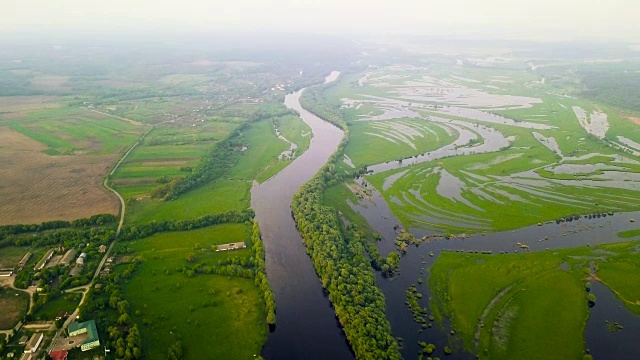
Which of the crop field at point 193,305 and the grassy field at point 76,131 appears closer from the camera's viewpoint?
the crop field at point 193,305

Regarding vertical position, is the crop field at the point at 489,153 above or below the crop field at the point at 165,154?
above

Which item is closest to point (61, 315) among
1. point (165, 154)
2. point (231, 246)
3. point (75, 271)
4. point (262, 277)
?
point (75, 271)

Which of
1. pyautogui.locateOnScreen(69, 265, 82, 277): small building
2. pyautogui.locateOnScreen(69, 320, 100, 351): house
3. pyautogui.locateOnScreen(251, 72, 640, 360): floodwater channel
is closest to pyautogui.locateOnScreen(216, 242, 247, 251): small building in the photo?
pyautogui.locateOnScreen(251, 72, 640, 360): floodwater channel

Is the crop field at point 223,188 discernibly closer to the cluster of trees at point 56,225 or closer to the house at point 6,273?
the cluster of trees at point 56,225

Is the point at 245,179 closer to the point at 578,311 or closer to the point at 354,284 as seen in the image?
the point at 354,284

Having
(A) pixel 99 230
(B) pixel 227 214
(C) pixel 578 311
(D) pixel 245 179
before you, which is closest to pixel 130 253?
(A) pixel 99 230

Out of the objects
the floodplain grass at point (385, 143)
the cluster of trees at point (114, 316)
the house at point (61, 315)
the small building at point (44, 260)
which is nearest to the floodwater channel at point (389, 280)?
the cluster of trees at point (114, 316)

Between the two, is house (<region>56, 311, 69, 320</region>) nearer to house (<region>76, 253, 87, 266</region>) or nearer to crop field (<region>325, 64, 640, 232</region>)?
house (<region>76, 253, 87, 266</region>)
